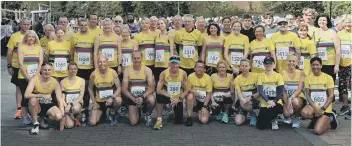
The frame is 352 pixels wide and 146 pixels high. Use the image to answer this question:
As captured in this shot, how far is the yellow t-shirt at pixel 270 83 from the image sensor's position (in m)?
7.06

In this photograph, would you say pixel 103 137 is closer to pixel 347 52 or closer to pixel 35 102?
pixel 35 102

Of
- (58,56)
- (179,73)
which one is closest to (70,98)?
(58,56)

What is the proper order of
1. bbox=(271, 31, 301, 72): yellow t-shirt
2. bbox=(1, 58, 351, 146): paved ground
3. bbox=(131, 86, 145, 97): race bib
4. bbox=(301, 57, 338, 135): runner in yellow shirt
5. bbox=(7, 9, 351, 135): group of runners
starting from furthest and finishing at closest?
bbox=(271, 31, 301, 72): yellow t-shirt < bbox=(131, 86, 145, 97): race bib < bbox=(7, 9, 351, 135): group of runners < bbox=(301, 57, 338, 135): runner in yellow shirt < bbox=(1, 58, 351, 146): paved ground

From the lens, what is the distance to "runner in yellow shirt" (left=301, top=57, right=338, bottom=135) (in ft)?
22.4

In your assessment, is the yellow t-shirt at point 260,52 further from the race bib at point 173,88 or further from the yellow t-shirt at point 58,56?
the yellow t-shirt at point 58,56

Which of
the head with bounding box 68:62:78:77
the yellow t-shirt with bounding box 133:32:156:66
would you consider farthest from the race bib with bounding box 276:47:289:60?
the head with bounding box 68:62:78:77

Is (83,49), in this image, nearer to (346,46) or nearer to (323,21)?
(323,21)

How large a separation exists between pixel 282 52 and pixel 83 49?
3399mm

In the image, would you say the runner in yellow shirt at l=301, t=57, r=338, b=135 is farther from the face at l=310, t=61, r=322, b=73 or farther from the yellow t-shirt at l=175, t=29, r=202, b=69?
the yellow t-shirt at l=175, t=29, r=202, b=69

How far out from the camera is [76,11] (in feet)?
184

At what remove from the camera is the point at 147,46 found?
8.03m

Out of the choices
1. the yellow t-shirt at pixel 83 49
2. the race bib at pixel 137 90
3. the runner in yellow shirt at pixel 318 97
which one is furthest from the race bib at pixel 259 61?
the yellow t-shirt at pixel 83 49

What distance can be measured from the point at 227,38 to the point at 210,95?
112 centimetres

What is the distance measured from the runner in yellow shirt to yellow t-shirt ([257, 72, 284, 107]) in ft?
1.36
